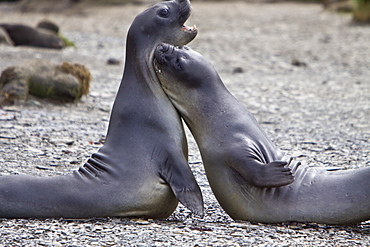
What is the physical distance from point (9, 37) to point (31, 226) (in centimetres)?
991

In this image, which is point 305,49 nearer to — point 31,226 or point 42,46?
point 42,46

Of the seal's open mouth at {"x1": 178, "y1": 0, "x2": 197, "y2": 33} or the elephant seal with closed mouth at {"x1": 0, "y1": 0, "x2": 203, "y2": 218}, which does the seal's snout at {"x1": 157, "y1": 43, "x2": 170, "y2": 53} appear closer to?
the elephant seal with closed mouth at {"x1": 0, "y1": 0, "x2": 203, "y2": 218}

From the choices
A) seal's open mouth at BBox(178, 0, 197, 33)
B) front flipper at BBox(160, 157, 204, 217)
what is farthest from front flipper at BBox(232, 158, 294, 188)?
seal's open mouth at BBox(178, 0, 197, 33)

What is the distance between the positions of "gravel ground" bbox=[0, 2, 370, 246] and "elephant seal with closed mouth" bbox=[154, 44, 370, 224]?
0.11 m

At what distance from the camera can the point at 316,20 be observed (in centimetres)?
1789

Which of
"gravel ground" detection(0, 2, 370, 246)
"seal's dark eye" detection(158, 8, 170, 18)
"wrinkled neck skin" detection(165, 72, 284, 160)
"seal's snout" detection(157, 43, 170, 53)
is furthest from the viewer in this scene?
"seal's dark eye" detection(158, 8, 170, 18)

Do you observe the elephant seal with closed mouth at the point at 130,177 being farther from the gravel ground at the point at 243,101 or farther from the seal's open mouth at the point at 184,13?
the seal's open mouth at the point at 184,13

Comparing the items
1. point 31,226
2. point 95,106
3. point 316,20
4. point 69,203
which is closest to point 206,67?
point 69,203

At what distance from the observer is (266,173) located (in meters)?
3.87

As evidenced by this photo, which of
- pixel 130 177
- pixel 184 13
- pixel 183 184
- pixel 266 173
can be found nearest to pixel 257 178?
pixel 266 173

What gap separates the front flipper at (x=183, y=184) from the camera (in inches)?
159

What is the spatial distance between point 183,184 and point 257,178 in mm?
487

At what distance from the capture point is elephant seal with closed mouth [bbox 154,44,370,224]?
404 centimetres

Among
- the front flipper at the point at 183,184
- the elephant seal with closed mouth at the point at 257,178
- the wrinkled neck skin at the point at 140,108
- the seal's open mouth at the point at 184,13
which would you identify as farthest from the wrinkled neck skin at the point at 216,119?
the seal's open mouth at the point at 184,13
